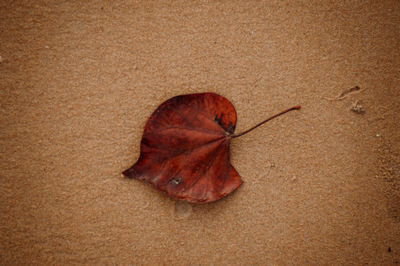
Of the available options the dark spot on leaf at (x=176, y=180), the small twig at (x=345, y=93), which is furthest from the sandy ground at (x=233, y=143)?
the dark spot on leaf at (x=176, y=180)

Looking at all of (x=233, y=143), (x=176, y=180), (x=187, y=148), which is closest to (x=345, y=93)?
(x=233, y=143)

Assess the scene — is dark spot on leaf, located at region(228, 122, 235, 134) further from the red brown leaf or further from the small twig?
the small twig

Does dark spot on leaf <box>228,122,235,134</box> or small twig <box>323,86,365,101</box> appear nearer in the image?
dark spot on leaf <box>228,122,235,134</box>

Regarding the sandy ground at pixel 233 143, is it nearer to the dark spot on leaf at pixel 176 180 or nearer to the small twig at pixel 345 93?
the small twig at pixel 345 93

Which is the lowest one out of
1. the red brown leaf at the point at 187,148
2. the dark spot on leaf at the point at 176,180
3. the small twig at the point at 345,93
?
the dark spot on leaf at the point at 176,180

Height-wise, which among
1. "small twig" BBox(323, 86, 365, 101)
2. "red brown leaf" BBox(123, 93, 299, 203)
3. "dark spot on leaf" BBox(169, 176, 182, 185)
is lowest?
"dark spot on leaf" BBox(169, 176, 182, 185)

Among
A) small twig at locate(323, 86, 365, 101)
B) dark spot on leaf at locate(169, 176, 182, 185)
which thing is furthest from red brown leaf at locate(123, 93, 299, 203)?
small twig at locate(323, 86, 365, 101)
